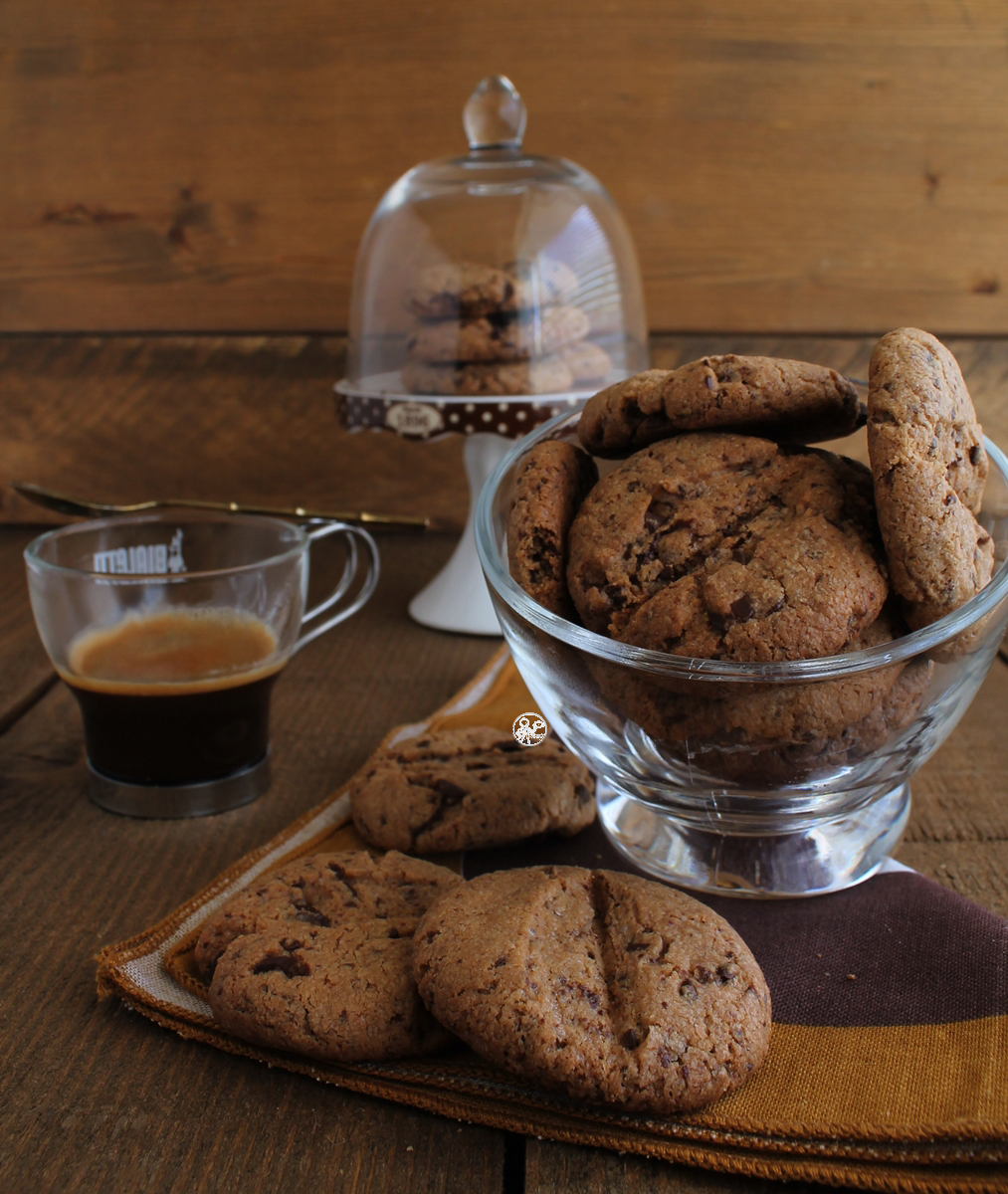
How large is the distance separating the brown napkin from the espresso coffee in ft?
0.46

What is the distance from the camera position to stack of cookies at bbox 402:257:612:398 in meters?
1.02

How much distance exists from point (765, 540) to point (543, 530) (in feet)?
0.38

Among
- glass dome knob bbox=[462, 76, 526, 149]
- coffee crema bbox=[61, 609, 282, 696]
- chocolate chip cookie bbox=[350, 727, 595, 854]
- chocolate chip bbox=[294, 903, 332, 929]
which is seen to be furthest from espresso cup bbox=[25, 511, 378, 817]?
glass dome knob bbox=[462, 76, 526, 149]

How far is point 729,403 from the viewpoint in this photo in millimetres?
543

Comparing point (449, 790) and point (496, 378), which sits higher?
point (496, 378)

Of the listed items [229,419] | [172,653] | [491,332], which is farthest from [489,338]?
[229,419]

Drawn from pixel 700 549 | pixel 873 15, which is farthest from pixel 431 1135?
pixel 873 15

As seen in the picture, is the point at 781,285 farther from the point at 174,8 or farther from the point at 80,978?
the point at 80,978

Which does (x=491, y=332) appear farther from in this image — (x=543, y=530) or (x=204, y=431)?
(x=204, y=431)

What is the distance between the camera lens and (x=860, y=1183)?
1.33 ft

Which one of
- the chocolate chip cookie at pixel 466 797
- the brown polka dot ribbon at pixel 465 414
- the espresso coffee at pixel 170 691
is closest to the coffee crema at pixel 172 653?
the espresso coffee at pixel 170 691

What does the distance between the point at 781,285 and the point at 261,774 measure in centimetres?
99

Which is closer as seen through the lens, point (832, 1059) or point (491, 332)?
point (832, 1059)

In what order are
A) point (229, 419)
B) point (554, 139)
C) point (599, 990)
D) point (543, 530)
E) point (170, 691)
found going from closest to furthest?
point (599, 990) → point (543, 530) → point (170, 691) → point (554, 139) → point (229, 419)
